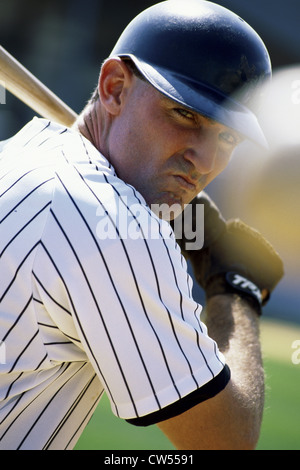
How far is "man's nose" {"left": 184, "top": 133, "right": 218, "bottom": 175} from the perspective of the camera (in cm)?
158

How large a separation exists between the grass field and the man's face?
46.5 inches

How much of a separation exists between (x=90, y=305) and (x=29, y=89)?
1.27 m

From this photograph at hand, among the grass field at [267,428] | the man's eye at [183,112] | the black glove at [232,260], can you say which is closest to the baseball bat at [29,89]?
the black glove at [232,260]

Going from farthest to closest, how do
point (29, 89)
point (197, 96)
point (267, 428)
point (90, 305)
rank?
Answer: point (267, 428) < point (29, 89) < point (197, 96) < point (90, 305)

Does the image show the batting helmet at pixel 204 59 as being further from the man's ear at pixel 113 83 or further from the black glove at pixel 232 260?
the black glove at pixel 232 260

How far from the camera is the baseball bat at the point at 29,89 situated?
6.95 feet

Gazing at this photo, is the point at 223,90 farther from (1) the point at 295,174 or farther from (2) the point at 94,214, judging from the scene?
(1) the point at 295,174

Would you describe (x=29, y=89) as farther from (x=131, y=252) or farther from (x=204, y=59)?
(x=131, y=252)

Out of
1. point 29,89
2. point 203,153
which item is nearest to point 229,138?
point 203,153

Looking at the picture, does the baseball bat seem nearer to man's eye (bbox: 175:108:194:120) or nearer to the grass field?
man's eye (bbox: 175:108:194:120)

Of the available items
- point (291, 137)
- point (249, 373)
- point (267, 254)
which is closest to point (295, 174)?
point (291, 137)

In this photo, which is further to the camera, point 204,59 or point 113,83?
point 113,83

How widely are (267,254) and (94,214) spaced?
1215 mm

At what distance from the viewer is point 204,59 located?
1585 millimetres
